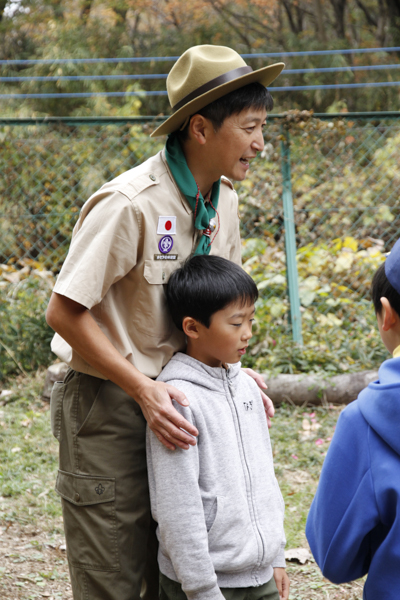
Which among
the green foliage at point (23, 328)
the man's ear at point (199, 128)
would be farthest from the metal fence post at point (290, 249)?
the man's ear at point (199, 128)

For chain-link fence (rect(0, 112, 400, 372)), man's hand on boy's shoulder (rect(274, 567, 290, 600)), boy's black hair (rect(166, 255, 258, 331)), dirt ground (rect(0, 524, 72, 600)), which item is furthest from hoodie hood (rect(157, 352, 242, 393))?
chain-link fence (rect(0, 112, 400, 372))

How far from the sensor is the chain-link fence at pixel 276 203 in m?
5.01

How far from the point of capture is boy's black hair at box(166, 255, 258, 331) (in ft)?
5.68

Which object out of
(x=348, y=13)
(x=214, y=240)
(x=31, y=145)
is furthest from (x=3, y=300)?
(x=348, y=13)

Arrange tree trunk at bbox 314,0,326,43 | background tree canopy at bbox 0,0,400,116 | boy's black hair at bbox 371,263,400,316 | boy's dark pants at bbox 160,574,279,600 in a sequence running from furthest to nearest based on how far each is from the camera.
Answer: tree trunk at bbox 314,0,326,43 → background tree canopy at bbox 0,0,400,116 → boy's dark pants at bbox 160,574,279,600 → boy's black hair at bbox 371,263,400,316

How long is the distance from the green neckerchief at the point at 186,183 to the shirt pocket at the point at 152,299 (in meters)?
0.15

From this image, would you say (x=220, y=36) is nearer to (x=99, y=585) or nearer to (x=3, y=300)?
(x=3, y=300)

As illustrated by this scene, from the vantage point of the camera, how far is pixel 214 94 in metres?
1.79

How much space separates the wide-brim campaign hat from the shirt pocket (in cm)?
46

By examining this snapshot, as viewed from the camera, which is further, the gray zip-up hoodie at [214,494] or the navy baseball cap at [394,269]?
the gray zip-up hoodie at [214,494]

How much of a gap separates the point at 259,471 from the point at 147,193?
0.85 metres

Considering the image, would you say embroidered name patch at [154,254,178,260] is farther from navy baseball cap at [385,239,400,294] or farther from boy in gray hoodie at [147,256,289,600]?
navy baseball cap at [385,239,400,294]

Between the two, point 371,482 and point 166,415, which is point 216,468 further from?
point 371,482

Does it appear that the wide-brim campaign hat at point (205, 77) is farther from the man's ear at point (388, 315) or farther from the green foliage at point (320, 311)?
the green foliage at point (320, 311)
